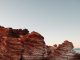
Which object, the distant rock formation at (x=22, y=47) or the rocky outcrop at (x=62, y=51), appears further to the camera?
the rocky outcrop at (x=62, y=51)

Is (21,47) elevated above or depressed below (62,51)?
below

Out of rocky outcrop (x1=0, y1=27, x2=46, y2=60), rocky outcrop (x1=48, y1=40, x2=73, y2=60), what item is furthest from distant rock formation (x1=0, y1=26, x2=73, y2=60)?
rocky outcrop (x1=48, y1=40, x2=73, y2=60)

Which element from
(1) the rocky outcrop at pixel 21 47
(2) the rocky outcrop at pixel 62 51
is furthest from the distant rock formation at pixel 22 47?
(2) the rocky outcrop at pixel 62 51

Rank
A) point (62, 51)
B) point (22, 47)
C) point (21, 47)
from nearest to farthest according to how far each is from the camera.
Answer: point (21, 47)
point (22, 47)
point (62, 51)

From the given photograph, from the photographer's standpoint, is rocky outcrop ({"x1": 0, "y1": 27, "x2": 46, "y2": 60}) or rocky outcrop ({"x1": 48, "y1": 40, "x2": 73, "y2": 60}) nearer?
rocky outcrop ({"x1": 0, "y1": 27, "x2": 46, "y2": 60})

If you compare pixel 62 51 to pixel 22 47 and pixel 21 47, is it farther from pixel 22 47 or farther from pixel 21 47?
pixel 21 47

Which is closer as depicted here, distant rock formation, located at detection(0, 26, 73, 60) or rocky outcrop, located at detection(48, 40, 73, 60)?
distant rock formation, located at detection(0, 26, 73, 60)

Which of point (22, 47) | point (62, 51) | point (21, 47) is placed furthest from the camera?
point (62, 51)

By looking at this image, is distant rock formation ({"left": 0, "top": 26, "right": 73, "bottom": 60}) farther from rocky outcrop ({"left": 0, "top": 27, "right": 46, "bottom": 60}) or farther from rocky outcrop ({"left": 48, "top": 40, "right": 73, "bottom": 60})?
rocky outcrop ({"left": 48, "top": 40, "right": 73, "bottom": 60})

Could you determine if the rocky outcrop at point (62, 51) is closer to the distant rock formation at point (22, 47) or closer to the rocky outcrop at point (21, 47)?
the distant rock formation at point (22, 47)

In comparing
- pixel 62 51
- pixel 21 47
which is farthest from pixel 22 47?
pixel 62 51

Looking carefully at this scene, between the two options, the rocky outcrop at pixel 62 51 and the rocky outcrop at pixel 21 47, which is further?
the rocky outcrop at pixel 62 51

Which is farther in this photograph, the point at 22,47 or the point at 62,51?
the point at 62,51

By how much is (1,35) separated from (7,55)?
204 inches
